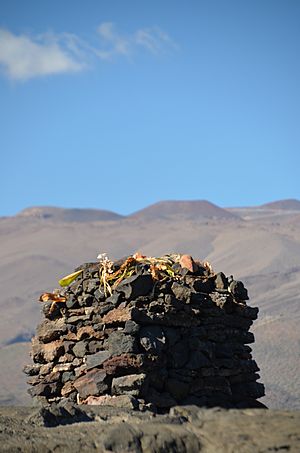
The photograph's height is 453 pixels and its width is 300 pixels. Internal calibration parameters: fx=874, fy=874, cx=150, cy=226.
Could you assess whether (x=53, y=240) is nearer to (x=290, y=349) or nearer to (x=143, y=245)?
(x=143, y=245)

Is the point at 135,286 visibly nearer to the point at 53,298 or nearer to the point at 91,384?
the point at 91,384

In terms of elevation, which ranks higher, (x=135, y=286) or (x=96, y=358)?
(x=135, y=286)

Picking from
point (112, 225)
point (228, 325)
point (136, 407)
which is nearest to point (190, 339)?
point (228, 325)

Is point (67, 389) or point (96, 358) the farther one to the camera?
point (67, 389)

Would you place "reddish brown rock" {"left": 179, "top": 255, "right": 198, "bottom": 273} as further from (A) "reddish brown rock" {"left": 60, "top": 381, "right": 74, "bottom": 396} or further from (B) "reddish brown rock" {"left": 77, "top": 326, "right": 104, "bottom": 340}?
(A) "reddish brown rock" {"left": 60, "top": 381, "right": 74, "bottom": 396}

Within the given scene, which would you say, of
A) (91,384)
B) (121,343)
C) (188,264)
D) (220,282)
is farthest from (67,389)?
(220,282)

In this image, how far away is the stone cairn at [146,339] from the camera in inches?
423

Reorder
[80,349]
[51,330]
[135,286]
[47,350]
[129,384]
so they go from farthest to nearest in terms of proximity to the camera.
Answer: [51,330], [47,350], [80,349], [135,286], [129,384]

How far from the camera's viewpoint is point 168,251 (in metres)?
127

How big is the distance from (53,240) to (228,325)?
13499 cm

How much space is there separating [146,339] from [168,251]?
11625cm

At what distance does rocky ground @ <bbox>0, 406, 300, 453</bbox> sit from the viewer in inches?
259

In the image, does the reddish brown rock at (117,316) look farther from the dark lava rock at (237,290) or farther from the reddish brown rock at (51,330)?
the dark lava rock at (237,290)

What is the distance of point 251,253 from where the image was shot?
12188 cm
